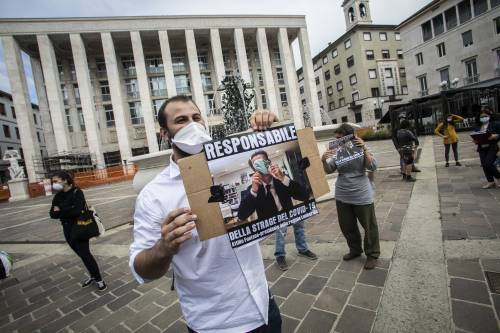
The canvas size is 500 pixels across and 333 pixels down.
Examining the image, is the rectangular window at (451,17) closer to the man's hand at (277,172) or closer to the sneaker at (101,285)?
the man's hand at (277,172)

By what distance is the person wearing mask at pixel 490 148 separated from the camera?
17.9 feet

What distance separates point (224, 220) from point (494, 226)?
174 inches

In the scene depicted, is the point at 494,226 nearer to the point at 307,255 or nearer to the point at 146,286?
the point at 307,255

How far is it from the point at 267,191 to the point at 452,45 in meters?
38.1

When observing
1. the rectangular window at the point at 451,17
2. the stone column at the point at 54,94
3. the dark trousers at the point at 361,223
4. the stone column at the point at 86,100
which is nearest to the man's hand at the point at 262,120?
the dark trousers at the point at 361,223

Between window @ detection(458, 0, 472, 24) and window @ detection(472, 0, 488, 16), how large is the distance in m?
0.48

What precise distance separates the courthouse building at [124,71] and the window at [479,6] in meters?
17.3

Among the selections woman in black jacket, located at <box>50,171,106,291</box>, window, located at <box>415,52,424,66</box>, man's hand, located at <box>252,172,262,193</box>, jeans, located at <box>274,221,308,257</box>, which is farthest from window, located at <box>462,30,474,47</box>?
woman in black jacket, located at <box>50,171,106,291</box>

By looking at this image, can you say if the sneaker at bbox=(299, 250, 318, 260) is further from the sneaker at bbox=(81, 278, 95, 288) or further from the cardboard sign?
the sneaker at bbox=(81, 278, 95, 288)

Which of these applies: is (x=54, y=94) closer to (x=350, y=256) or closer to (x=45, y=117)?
(x=45, y=117)

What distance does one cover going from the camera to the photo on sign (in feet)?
3.70

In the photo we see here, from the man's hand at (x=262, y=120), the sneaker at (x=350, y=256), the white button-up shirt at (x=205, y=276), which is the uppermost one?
the man's hand at (x=262, y=120)

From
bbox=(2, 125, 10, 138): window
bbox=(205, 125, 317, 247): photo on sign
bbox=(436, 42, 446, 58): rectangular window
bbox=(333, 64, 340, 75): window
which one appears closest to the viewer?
bbox=(205, 125, 317, 247): photo on sign

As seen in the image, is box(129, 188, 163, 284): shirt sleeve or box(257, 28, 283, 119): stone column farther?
box(257, 28, 283, 119): stone column
